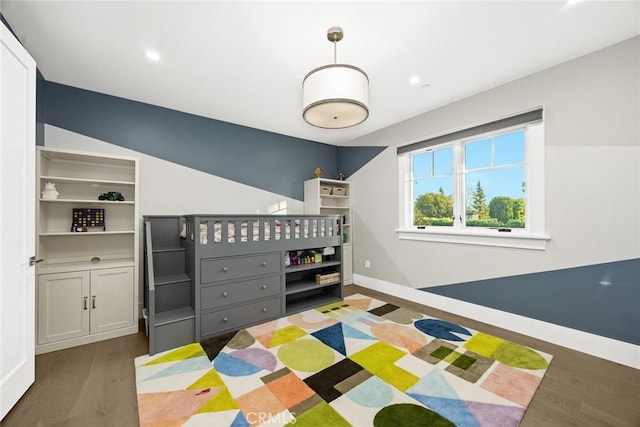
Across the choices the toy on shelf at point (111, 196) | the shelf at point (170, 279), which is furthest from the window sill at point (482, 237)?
the toy on shelf at point (111, 196)

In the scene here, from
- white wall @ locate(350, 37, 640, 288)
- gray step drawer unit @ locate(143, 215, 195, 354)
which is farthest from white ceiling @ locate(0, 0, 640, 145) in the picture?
gray step drawer unit @ locate(143, 215, 195, 354)

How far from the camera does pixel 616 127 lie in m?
2.20

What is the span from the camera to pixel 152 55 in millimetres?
2295

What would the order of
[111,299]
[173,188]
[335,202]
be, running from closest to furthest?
[111,299]
[173,188]
[335,202]

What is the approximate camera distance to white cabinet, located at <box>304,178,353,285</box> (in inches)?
175

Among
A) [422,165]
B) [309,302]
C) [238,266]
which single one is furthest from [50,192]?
[422,165]

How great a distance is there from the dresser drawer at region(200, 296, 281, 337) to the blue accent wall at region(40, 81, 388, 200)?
1.95m

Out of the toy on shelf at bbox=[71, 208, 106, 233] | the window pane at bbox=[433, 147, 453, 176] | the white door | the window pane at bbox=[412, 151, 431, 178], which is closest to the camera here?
the white door

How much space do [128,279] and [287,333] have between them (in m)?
1.76

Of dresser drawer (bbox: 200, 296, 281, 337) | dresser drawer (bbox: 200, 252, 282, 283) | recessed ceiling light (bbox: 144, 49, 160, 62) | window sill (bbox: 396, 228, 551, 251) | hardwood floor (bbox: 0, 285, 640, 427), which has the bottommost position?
hardwood floor (bbox: 0, 285, 640, 427)

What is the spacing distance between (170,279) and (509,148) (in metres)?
3.98

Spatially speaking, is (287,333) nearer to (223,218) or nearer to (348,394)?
(348,394)

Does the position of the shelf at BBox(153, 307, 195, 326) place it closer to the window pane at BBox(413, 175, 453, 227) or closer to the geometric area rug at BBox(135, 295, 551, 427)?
the geometric area rug at BBox(135, 295, 551, 427)

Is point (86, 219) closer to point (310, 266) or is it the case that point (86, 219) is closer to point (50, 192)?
point (50, 192)
